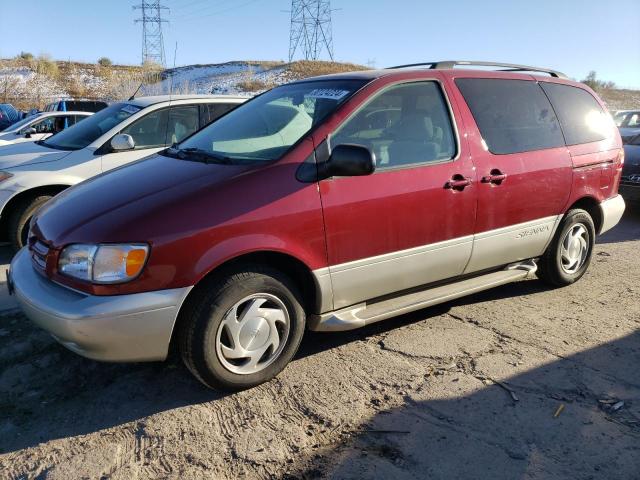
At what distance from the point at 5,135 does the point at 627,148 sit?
11547mm

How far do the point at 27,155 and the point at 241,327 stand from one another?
13.6 ft

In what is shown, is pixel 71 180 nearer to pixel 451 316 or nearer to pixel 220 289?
pixel 220 289

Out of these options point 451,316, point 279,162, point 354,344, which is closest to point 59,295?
point 279,162

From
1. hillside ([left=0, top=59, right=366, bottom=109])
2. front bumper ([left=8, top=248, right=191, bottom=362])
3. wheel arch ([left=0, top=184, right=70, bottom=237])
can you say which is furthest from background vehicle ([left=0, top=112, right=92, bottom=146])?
hillside ([left=0, top=59, right=366, bottom=109])

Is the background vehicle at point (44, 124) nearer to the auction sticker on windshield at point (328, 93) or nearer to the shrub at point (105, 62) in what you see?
the auction sticker on windshield at point (328, 93)

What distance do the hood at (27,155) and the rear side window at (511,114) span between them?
4221 millimetres

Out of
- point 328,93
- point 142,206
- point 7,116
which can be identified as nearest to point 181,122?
point 328,93

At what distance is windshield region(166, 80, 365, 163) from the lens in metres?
3.34

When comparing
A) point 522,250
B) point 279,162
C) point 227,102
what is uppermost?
point 227,102

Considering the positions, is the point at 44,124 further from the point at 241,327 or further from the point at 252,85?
the point at 252,85

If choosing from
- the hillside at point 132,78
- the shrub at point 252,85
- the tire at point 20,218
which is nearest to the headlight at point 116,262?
the tire at point 20,218

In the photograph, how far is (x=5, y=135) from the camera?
36.1 ft

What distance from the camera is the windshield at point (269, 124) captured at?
3336 mm

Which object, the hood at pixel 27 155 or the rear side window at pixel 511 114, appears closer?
the rear side window at pixel 511 114
